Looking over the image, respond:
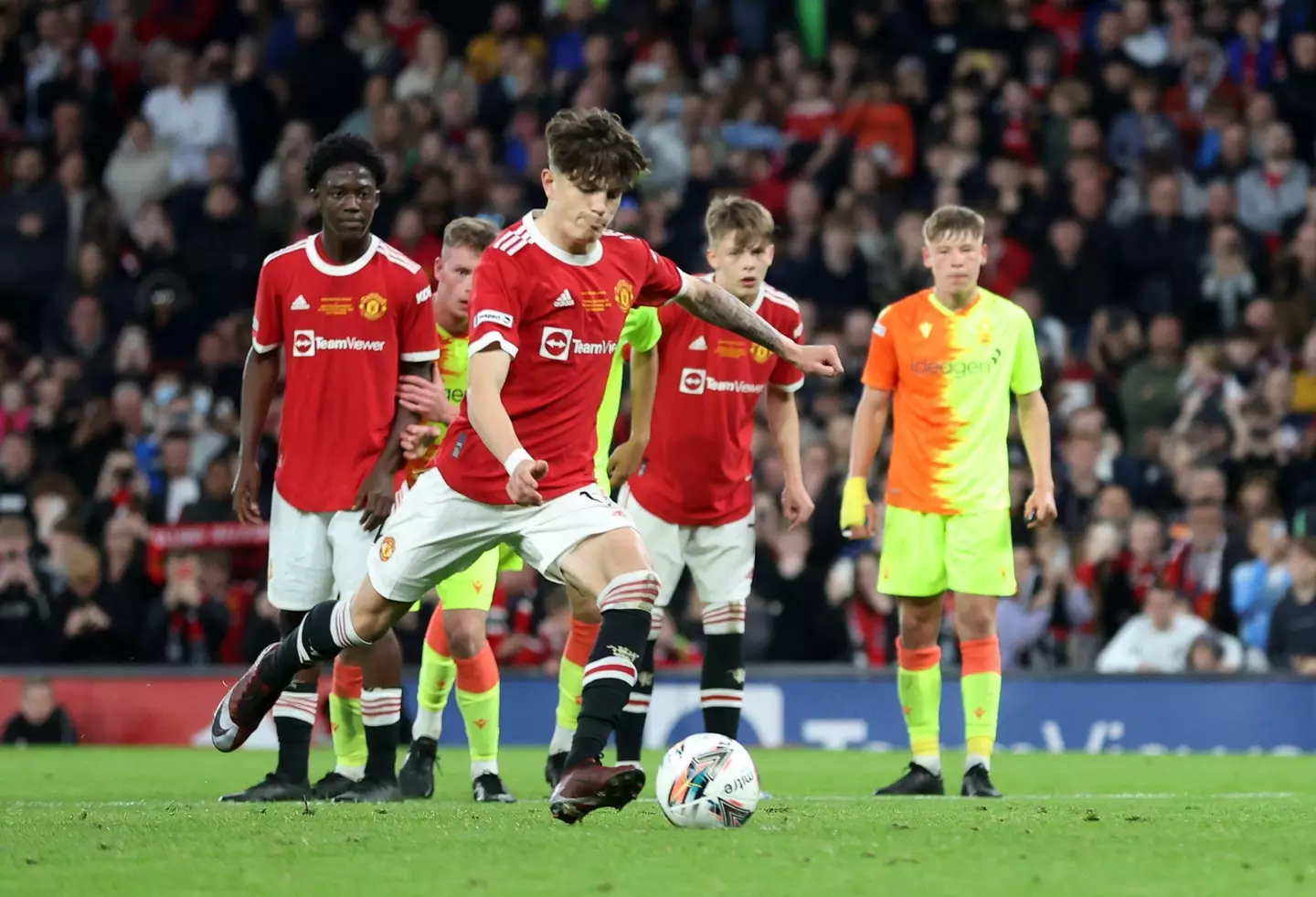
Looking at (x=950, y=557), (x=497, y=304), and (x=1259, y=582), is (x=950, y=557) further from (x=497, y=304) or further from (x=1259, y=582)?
(x=1259, y=582)

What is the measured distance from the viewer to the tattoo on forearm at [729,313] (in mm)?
7137

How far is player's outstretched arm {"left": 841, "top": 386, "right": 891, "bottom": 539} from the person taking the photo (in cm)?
943

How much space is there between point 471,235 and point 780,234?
29.1 ft

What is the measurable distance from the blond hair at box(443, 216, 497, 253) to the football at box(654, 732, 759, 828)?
3.07 m

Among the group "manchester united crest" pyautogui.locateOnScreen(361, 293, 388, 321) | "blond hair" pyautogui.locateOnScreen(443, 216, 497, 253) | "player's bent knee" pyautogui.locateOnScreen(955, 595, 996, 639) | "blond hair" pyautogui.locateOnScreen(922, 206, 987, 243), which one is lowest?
"player's bent knee" pyautogui.locateOnScreen(955, 595, 996, 639)

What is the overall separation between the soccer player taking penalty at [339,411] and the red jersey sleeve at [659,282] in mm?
1491

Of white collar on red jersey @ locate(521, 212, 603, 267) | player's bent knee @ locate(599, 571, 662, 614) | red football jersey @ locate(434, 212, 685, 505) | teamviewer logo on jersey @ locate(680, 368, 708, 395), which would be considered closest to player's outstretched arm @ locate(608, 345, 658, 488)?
teamviewer logo on jersey @ locate(680, 368, 708, 395)

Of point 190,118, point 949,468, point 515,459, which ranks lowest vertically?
point 515,459

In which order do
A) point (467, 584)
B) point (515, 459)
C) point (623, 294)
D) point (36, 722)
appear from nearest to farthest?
point (515, 459) → point (623, 294) → point (467, 584) → point (36, 722)

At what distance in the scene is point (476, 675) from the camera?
28.1ft

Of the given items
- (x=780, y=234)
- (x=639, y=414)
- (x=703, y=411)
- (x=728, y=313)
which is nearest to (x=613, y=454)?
(x=639, y=414)

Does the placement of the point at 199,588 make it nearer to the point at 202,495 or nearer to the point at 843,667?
the point at 202,495

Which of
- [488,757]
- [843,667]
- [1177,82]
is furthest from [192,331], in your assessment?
[488,757]

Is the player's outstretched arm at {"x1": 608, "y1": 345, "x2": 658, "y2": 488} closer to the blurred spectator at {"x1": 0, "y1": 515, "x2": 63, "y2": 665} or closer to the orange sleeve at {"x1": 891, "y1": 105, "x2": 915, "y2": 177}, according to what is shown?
the blurred spectator at {"x1": 0, "y1": 515, "x2": 63, "y2": 665}
